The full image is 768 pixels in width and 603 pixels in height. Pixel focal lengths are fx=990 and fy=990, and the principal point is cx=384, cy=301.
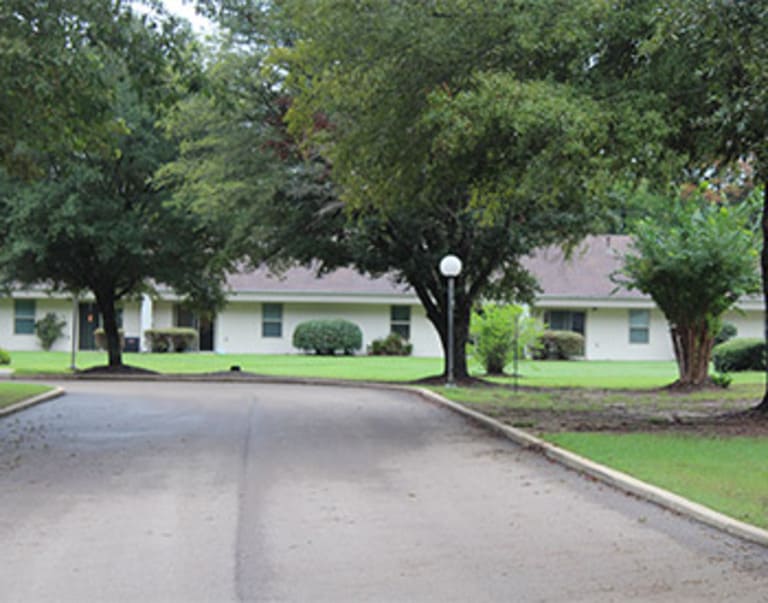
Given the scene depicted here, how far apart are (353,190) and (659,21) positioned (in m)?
6.78

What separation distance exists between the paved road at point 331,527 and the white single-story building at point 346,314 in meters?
29.5

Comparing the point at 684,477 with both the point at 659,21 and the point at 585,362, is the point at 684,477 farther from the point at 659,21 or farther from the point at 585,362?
the point at 585,362

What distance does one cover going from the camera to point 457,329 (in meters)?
27.0

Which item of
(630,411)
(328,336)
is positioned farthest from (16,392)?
(328,336)

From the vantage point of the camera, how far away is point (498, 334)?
30.2m

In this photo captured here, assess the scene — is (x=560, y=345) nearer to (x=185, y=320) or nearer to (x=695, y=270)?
(x=185, y=320)

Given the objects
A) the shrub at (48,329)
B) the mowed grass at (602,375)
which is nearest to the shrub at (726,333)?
the mowed grass at (602,375)

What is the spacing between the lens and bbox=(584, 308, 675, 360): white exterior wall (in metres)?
43.8

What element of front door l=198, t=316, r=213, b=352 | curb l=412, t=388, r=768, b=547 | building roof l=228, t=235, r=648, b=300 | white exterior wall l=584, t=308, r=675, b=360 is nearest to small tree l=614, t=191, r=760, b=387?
curb l=412, t=388, r=768, b=547

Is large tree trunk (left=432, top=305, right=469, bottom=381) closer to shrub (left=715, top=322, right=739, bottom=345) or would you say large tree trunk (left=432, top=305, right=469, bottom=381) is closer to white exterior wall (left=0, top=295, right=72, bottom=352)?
shrub (left=715, top=322, right=739, bottom=345)

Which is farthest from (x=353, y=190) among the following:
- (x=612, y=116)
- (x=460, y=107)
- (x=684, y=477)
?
(x=684, y=477)

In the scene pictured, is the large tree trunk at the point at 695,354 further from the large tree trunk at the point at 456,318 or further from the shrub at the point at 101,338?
the shrub at the point at 101,338

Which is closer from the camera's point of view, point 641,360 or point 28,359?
point 28,359

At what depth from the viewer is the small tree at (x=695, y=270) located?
23.0m
